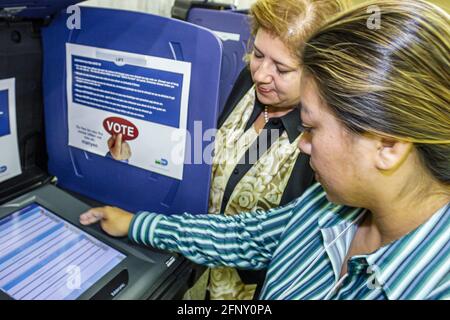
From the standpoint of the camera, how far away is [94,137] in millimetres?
955

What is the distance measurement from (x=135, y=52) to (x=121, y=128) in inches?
7.9

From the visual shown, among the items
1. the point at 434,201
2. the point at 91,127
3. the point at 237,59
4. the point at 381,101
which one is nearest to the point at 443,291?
the point at 434,201

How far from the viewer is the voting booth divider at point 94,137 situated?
746mm

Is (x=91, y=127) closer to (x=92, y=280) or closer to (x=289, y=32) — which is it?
(x=92, y=280)

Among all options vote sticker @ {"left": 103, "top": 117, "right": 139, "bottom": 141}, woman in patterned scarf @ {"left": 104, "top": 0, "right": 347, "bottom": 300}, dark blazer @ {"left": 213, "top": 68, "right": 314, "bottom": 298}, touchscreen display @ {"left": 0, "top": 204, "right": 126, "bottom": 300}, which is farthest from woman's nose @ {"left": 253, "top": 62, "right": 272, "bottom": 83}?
touchscreen display @ {"left": 0, "top": 204, "right": 126, "bottom": 300}

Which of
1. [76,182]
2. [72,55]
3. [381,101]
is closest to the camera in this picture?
[381,101]

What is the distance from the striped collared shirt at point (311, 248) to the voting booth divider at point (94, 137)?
6 cm

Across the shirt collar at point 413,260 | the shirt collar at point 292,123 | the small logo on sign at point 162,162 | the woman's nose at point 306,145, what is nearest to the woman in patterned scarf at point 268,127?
the shirt collar at point 292,123

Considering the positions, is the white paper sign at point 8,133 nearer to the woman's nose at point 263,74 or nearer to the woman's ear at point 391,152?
the woman's nose at point 263,74

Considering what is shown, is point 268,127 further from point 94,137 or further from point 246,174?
point 94,137

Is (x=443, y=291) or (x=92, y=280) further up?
(x=443, y=291)

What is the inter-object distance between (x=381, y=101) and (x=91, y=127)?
2.44 ft
